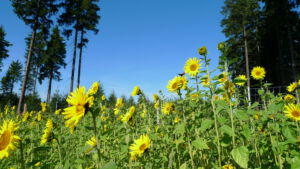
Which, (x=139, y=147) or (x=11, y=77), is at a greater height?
(x=11, y=77)

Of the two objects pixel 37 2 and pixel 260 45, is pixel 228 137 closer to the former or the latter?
pixel 37 2

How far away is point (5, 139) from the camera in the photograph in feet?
4.29

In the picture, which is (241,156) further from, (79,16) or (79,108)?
(79,16)

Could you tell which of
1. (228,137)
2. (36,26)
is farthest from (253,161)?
(36,26)

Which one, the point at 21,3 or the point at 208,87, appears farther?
the point at 21,3

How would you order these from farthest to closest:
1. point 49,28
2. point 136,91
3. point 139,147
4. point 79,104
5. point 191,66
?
point 49,28 < point 136,91 < point 191,66 < point 139,147 < point 79,104

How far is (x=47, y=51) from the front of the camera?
103ft

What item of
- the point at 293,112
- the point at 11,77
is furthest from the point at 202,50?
the point at 11,77

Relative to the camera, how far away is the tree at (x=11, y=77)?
48844 mm

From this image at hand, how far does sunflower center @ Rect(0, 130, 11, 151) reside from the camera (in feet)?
4.24

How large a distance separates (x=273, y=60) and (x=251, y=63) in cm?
237

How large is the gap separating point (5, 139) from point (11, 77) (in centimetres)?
5651

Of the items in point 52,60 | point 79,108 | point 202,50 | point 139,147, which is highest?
point 52,60

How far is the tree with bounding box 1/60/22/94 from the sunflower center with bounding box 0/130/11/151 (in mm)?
55004
